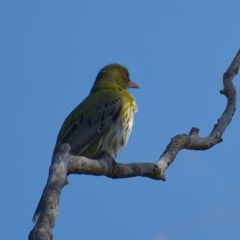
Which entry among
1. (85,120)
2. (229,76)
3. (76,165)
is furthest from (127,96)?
(76,165)

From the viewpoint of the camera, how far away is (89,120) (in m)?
9.30

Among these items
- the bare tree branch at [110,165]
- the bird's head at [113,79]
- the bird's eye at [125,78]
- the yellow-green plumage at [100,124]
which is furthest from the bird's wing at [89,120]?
the bare tree branch at [110,165]

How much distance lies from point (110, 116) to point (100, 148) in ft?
1.92

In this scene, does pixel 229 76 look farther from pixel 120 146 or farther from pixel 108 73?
pixel 108 73

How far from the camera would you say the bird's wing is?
350 inches

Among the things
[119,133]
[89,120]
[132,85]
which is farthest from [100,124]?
[132,85]

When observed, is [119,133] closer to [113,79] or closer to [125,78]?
[113,79]

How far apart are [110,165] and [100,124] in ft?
8.73

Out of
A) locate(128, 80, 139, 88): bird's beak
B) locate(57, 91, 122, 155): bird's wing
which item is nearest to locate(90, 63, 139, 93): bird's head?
locate(128, 80, 139, 88): bird's beak

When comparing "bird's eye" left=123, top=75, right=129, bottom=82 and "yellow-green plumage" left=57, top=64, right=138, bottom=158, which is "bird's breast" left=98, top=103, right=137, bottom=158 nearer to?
"yellow-green plumage" left=57, top=64, right=138, bottom=158

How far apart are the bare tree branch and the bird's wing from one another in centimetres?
179

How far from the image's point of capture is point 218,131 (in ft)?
24.0

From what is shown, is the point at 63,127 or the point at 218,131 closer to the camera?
the point at 218,131

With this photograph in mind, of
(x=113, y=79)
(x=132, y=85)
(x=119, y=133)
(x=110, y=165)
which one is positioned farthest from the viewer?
(x=132, y=85)
